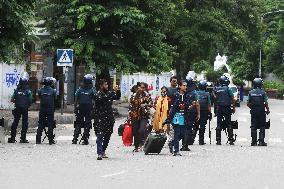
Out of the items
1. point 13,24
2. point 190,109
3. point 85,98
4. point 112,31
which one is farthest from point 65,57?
point 190,109

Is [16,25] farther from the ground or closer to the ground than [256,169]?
farther from the ground

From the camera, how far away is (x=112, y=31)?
3800cm

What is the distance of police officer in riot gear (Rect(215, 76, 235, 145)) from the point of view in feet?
73.7

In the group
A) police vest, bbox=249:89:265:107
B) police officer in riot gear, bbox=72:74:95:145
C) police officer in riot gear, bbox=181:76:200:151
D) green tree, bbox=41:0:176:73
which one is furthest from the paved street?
green tree, bbox=41:0:176:73

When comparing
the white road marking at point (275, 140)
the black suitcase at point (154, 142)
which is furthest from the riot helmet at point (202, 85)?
the black suitcase at point (154, 142)

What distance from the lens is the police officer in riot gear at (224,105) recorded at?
22.5m

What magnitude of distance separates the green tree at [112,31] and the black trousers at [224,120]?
1444cm

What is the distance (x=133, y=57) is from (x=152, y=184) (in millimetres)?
26020

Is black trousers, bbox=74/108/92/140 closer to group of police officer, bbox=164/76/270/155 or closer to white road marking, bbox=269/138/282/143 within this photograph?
group of police officer, bbox=164/76/270/155

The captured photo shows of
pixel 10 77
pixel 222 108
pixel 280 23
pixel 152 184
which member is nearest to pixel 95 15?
pixel 10 77

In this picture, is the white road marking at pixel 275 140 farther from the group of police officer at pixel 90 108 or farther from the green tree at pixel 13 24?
the green tree at pixel 13 24

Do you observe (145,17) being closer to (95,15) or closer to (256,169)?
(95,15)

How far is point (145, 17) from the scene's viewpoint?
3666 cm

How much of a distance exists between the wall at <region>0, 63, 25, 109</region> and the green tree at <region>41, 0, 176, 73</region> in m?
2.29
